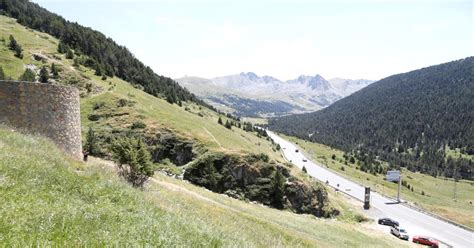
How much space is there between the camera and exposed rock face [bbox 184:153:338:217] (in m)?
47.2

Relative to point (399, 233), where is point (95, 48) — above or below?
above

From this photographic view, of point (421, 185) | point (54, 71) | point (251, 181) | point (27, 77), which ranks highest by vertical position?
point (54, 71)

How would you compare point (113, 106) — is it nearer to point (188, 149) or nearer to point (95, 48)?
point (188, 149)

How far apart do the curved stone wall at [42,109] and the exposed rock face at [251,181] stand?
2439cm

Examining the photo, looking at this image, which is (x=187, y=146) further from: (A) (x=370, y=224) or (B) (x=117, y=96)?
(A) (x=370, y=224)

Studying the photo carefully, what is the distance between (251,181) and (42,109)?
105ft

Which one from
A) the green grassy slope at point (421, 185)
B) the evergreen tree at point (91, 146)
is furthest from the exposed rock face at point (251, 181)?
the green grassy slope at point (421, 185)

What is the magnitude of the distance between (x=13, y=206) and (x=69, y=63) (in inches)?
2949

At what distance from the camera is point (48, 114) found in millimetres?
22047

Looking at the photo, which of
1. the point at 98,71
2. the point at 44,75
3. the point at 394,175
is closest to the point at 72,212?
the point at 44,75

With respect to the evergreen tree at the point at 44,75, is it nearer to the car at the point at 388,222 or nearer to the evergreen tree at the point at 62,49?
the evergreen tree at the point at 62,49

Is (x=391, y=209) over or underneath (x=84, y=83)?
underneath

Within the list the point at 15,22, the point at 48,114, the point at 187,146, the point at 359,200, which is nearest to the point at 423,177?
the point at 359,200

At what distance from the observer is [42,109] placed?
71.5 ft
